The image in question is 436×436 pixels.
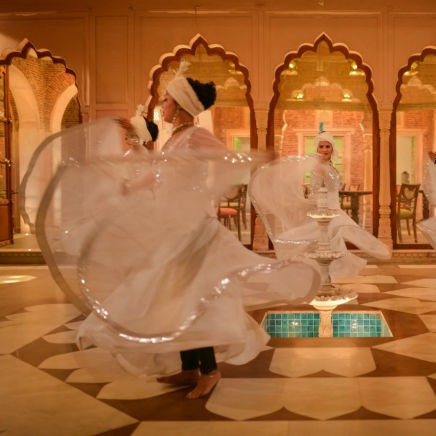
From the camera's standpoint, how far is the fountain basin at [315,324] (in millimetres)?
4703

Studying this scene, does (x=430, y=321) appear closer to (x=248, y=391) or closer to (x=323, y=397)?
(x=323, y=397)

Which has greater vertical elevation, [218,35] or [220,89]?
[218,35]

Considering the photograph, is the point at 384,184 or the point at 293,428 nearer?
the point at 293,428

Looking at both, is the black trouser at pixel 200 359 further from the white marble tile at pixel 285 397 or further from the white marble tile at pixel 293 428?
the white marble tile at pixel 293 428

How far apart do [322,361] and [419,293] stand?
8.17 ft

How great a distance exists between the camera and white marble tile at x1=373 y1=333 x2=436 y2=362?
11.3 ft

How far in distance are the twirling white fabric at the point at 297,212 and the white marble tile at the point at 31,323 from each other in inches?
65.8

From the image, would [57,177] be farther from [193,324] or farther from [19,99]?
[19,99]

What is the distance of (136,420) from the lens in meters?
2.50

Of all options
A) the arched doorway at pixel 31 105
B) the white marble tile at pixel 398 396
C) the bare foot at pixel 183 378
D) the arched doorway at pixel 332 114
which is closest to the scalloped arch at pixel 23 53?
the arched doorway at pixel 31 105

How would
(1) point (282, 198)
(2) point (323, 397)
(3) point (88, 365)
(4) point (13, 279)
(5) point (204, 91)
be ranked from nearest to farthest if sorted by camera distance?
1. (2) point (323, 397)
2. (5) point (204, 91)
3. (3) point (88, 365)
4. (1) point (282, 198)
5. (4) point (13, 279)

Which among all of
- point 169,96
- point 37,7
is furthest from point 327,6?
point 169,96

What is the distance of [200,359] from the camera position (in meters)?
2.85

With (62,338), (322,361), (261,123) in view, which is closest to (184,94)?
(322,361)
